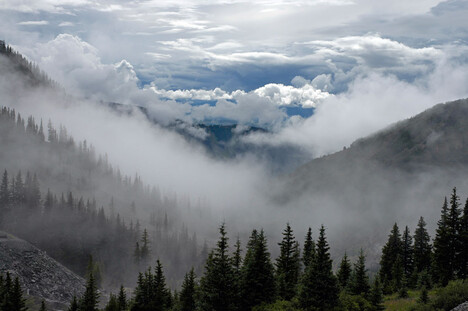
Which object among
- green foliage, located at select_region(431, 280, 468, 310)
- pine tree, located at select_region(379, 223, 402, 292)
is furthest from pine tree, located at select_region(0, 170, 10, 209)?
green foliage, located at select_region(431, 280, 468, 310)

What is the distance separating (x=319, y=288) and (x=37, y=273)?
363ft

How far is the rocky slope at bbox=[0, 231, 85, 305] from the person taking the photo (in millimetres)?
106469

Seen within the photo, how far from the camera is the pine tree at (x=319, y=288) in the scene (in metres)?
34.3

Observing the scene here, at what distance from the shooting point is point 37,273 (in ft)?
379

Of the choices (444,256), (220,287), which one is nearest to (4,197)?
(220,287)

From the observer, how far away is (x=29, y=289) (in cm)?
10312

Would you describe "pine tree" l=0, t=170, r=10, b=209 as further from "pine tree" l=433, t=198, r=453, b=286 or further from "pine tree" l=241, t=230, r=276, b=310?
"pine tree" l=433, t=198, r=453, b=286

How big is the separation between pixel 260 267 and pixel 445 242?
28.6 metres

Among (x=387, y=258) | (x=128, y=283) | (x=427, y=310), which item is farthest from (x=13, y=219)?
(x=427, y=310)

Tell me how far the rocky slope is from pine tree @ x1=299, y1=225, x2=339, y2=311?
91816 millimetres

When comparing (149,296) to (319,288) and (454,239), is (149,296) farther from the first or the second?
(454,239)

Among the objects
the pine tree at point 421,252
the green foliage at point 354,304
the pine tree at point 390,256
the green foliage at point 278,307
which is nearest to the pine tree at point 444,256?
the green foliage at point 354,304

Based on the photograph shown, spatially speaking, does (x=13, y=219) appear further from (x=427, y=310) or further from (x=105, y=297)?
(x=427, y=310)

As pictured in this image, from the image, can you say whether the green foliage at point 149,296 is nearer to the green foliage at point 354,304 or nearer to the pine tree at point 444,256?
the green foliage at point 354,304
